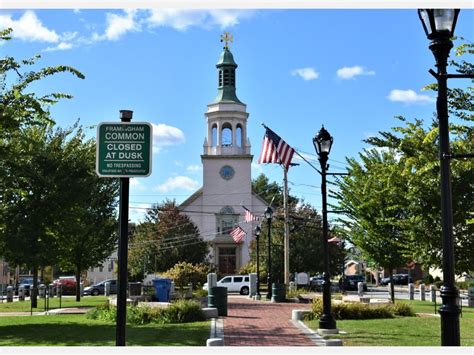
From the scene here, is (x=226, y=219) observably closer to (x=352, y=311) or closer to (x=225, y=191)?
(x=225, y=191)

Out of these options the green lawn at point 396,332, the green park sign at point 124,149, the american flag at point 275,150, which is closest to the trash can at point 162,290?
the green lawn at point 396,332

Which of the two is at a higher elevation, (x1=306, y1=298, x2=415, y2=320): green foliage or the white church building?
the white church building

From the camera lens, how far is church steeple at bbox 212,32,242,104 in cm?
6294

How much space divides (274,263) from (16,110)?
35352mm

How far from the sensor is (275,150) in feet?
106

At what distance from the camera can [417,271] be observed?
273ft

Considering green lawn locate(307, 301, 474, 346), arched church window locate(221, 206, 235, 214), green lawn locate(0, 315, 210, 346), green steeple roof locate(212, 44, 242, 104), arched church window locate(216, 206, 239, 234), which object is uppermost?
green steeple roof locate(212, 44, 242, 104)

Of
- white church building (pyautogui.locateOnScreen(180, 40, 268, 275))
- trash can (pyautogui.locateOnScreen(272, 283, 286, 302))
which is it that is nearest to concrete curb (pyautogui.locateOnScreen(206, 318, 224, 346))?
trash can (pyautogui.locateOnScreen(272, 283, 286, 302))

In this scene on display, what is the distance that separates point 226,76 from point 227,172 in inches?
381

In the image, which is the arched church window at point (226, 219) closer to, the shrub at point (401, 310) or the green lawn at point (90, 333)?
the shrub at point (401, 310)

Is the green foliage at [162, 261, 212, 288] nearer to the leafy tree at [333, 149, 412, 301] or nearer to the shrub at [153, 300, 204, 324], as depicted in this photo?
the leafy tree at [333, 149, 412, 301]

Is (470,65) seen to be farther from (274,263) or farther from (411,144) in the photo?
(274,263)

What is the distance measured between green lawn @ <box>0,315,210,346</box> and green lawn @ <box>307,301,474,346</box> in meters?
3.21

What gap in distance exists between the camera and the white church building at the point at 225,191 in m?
61.4
